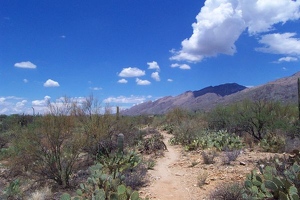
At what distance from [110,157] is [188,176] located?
3.61 metres

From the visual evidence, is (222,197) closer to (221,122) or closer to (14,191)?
(14,191)

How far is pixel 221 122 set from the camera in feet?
Result: 72.2

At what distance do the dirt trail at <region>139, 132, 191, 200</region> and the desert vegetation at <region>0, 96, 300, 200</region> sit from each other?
0.36 m

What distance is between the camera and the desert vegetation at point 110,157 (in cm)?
718

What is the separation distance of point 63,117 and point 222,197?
620cm

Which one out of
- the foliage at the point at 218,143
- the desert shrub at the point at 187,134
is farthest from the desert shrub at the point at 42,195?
the desert shrub at the point at 187,134

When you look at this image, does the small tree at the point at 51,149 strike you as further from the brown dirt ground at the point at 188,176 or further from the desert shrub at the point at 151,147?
the desert shrub at the point at 151,147

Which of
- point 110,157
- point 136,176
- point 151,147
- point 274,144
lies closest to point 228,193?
point 136,176

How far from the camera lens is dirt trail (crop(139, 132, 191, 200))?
8.25m

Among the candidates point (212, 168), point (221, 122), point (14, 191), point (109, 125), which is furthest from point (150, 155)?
point (221, 122)

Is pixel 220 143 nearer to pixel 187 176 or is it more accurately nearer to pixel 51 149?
pixel 187 176

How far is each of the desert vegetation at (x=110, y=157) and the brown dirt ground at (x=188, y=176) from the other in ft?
0.89

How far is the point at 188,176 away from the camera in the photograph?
398 inches

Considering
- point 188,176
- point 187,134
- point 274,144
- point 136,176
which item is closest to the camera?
point 136,176
